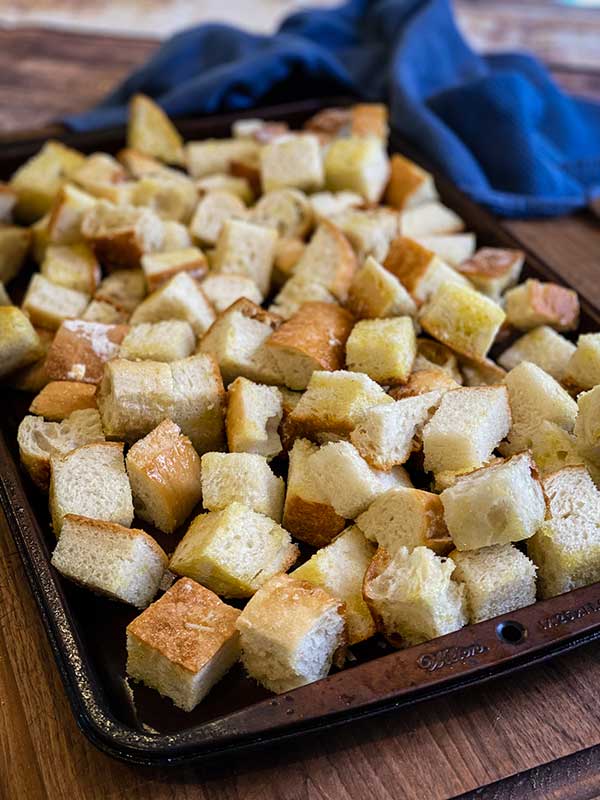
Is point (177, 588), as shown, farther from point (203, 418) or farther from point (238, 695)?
point (203, 418)

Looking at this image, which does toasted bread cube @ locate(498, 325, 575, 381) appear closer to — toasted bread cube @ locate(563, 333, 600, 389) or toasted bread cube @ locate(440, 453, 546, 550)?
toasted bread cube @ locate(563, 333, 600, 389)

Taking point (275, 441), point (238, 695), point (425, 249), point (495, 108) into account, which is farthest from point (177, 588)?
point (495, 108)

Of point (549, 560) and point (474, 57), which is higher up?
point (474, 57)

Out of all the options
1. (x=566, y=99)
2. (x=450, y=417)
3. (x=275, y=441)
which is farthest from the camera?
(x=566, y=99)

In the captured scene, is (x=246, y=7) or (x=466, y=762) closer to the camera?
(x=466, y=762)

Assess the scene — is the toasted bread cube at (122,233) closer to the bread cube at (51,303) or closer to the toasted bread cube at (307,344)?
the bread cube at (51,303)

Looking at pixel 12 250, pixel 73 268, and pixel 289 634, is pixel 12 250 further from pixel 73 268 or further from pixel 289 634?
pixel 289 634

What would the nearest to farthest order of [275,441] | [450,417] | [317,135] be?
[450,417]
[275,441]
[317,135]
